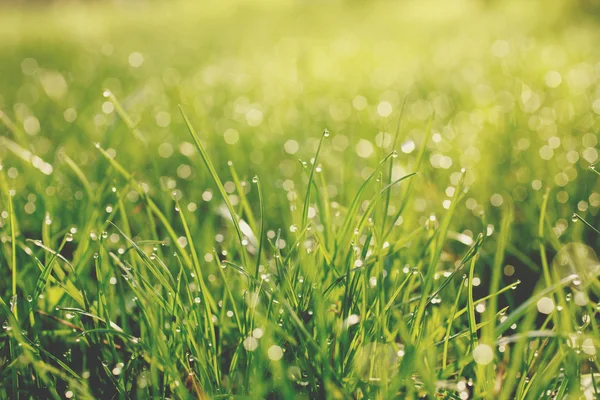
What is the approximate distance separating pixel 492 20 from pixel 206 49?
8.23ft

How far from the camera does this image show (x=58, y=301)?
873 millimetres

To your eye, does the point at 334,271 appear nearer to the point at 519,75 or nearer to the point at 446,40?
the point at 519,75

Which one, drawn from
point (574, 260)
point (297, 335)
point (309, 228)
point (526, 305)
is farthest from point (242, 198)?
point (574, 260)

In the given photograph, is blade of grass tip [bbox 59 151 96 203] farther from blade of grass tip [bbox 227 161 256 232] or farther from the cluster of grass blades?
blade of grass tip [bbox 227 161 256 232]

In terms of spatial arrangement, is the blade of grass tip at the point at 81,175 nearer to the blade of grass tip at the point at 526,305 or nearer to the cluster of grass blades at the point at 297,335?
the cluster of grass blades at the point at 297,335

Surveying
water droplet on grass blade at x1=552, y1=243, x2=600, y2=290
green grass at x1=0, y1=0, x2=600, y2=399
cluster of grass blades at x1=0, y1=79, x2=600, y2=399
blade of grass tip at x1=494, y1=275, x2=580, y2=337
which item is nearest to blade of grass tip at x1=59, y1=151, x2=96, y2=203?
green grass at x1=0, y1=0, x2=600, y2=399

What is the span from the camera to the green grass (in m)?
0.74

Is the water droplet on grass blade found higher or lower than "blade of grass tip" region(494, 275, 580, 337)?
lower

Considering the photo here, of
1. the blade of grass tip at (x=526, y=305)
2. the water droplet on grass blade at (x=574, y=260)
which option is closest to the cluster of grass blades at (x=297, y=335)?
the blade of grass tip at (x=526, y=305)

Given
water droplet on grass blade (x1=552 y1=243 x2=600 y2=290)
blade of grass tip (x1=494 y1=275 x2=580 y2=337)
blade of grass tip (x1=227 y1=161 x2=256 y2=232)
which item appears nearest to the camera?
blade of grass tip (x1=494 y1=275 x2=580 y2=337)

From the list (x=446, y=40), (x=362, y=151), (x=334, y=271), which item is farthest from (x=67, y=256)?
(x=446, y=40)

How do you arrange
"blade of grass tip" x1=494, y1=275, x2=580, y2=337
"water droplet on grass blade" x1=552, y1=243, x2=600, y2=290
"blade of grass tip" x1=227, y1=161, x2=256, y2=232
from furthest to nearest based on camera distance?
"water droplet on grass blade" x1=552, y1=243, x2=600, y2=290, "blade of grass tip" x1=227, y1=161, x2=256, y2=232, "blade of grass tip" x1=494, y1=275, x2=580, y2=337

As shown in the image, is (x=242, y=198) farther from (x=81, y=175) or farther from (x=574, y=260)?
(x=574, y=260)

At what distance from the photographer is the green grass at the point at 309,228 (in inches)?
29.2
